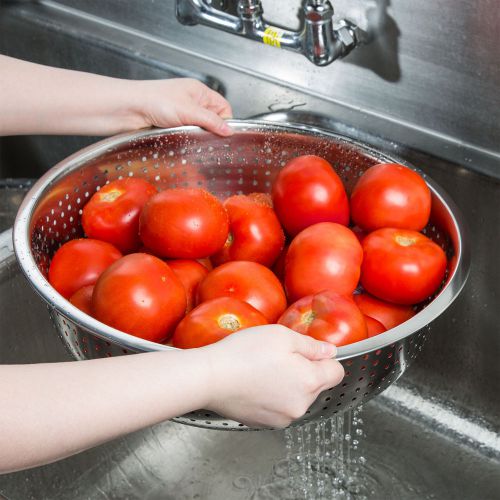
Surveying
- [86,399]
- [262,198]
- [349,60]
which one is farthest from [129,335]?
[349,60]

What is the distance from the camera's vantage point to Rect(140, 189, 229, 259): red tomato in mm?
830

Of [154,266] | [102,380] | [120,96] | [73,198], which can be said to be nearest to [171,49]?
[120,96]

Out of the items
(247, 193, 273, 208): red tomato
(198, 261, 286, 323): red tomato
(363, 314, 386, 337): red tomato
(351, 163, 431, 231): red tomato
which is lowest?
(363, 314, 386, 337): red tomato

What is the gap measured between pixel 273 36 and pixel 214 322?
0.51m

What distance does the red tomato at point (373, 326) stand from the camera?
78 centimetres

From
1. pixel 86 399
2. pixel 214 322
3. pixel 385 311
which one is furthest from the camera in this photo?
pixel 385 311

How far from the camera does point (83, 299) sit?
809 millimetres

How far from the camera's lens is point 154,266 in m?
0.78

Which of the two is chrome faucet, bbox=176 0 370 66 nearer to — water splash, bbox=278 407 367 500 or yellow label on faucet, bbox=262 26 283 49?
yellow label on faucet, bbox=262 26 283 49

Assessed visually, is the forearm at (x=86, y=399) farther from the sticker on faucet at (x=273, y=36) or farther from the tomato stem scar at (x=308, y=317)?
the sticker on faucet at (x=273, y=36)

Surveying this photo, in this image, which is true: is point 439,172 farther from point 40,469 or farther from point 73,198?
point 40,469

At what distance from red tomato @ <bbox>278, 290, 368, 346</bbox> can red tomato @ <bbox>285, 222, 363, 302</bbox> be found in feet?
0.12

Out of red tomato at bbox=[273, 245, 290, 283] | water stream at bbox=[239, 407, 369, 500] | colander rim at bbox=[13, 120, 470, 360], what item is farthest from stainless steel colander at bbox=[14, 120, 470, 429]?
water stream at bbox=[239, 407, 369, 500]

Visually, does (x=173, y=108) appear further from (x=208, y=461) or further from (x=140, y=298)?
A: (x=208, y=461)
